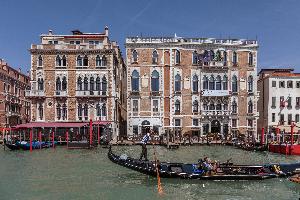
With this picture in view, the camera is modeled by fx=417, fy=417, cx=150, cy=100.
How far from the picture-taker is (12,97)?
51.3 m

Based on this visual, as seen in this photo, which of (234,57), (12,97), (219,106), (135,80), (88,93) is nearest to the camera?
(88,93)

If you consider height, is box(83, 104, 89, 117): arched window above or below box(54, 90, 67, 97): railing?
below

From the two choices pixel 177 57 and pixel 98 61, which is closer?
pixel 98 61

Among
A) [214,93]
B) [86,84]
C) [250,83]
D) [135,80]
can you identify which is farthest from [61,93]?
Result: [250,83]

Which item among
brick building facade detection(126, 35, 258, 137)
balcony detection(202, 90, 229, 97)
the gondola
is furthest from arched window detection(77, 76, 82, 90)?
the gondola

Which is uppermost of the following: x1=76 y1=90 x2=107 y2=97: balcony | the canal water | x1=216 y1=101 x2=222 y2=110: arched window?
x1=76 y1=90 x2=107 y2=97: balcony

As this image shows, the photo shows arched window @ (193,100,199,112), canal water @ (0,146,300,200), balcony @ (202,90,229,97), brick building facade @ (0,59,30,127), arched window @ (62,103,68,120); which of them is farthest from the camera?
brick building facade @ (0,59,30,127)

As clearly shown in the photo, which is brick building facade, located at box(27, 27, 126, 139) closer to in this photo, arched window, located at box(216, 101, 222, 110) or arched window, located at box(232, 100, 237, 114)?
arched window, located at box(216, 101, 222, 110)

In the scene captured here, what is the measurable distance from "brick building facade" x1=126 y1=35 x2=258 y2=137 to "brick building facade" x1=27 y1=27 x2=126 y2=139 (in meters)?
2.46

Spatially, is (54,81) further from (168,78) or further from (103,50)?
(168,78)

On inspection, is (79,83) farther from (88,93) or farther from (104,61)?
(104,61)

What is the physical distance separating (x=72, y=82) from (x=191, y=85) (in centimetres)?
1165

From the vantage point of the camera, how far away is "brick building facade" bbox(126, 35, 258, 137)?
134ft

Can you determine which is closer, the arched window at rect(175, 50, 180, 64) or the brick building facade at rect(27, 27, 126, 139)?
the brick building facade at rect(27, 27, 126, 139)
